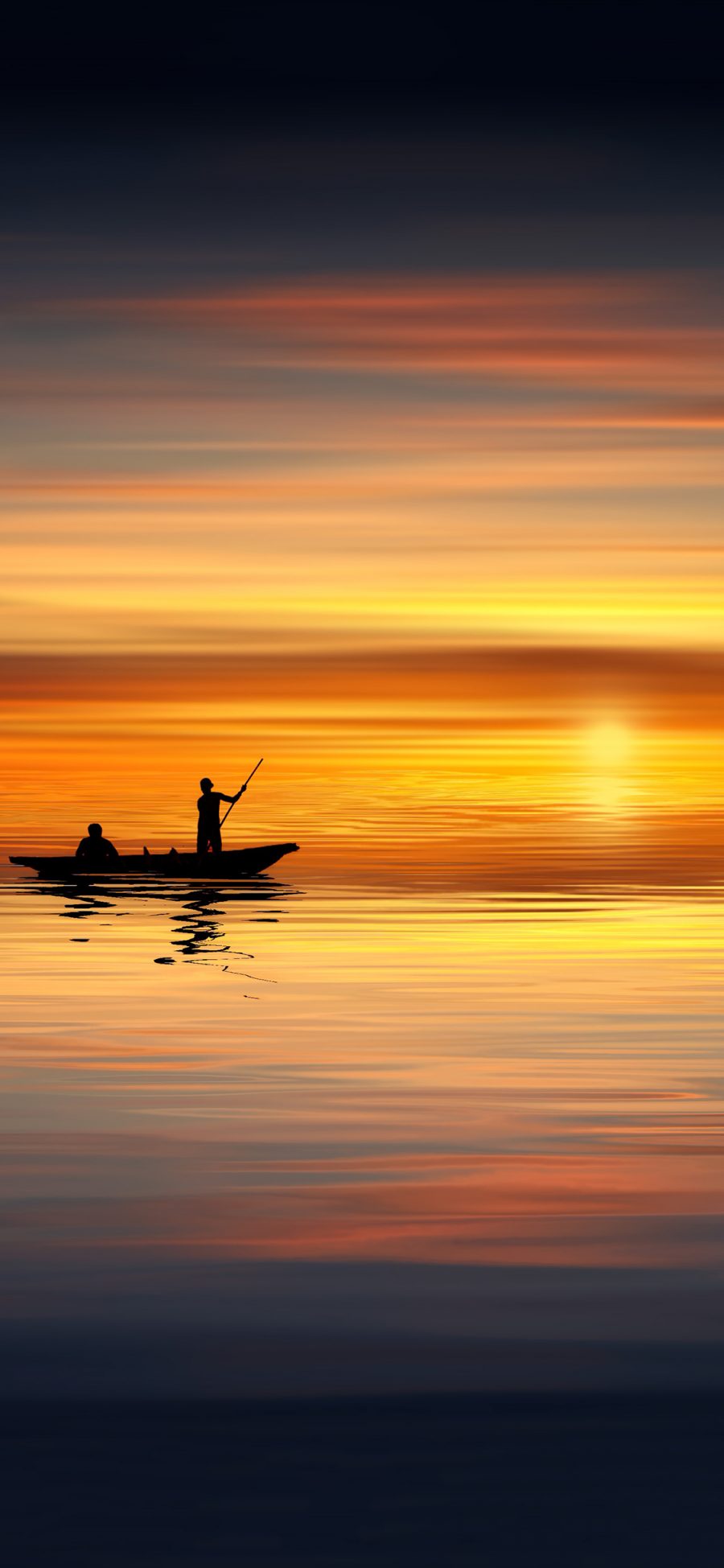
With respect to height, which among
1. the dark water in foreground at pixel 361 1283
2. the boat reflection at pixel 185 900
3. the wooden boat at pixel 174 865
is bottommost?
the dark water in foreground at pixel 361 1283

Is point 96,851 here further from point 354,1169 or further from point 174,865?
point 354,1169

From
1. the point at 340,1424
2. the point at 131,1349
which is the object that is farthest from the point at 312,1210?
the point at 340,1424

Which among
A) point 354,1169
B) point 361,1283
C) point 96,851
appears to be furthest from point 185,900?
point 361,1283

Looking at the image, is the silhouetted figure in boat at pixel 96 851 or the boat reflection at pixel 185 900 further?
the silhouetted figure in boat at pixel 96 851

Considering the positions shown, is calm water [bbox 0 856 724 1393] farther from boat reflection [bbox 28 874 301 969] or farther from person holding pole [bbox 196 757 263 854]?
person holding pole [bbox 196 757 263 854]

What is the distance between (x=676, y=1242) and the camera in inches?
445

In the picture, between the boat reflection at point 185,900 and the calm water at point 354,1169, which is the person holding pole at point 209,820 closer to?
the boat reflection at point 185,900

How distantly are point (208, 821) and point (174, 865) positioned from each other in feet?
3.94

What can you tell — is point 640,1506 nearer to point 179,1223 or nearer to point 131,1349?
point 131,1349

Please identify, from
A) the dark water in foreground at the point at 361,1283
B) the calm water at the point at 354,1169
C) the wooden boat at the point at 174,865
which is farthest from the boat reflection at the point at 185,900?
the dark water in foreground at the point at 361,1283

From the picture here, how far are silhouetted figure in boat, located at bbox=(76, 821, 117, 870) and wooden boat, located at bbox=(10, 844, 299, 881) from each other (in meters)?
0.07

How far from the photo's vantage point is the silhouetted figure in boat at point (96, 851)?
1692 inches

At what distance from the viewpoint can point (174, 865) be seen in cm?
4281

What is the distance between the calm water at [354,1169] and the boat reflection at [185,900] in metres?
4.79
